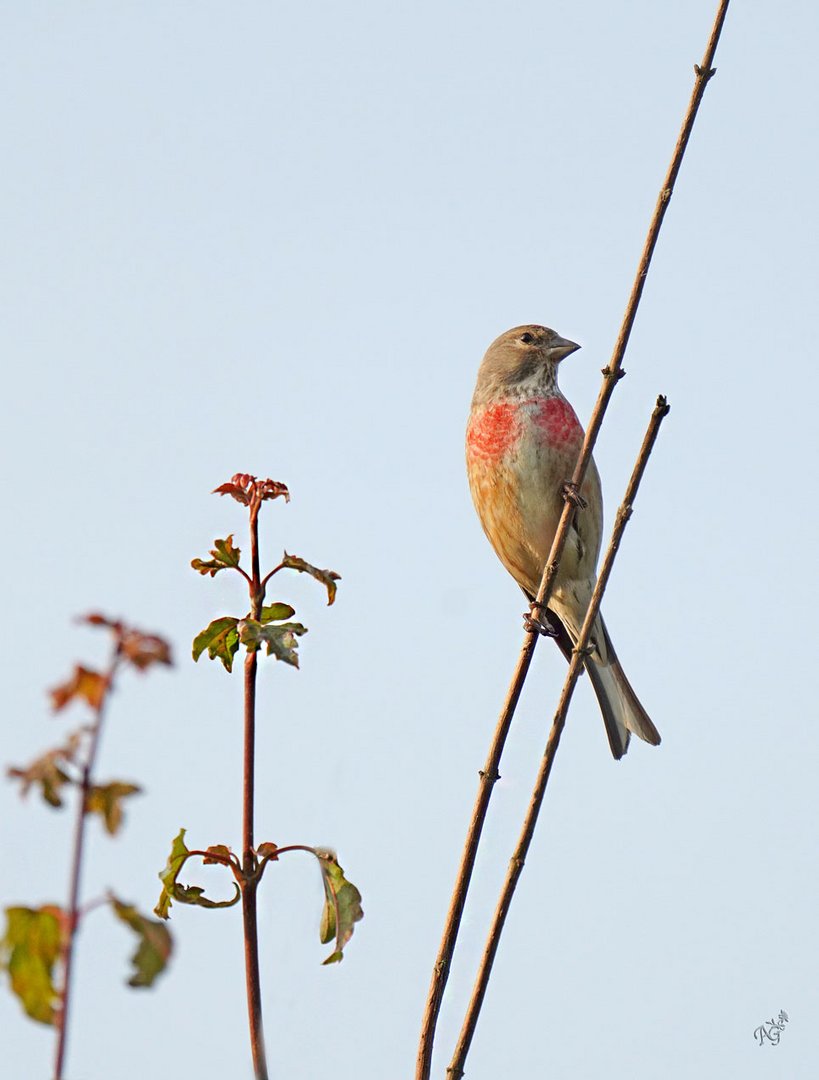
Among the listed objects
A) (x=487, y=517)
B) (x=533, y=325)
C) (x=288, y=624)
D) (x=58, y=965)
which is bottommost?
(x=58, y=965)

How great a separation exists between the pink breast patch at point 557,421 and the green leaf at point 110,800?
4.61m

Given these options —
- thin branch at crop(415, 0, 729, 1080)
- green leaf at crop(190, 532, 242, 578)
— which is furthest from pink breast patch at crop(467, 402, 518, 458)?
green leaf at crop(190, 532, 242, 578)

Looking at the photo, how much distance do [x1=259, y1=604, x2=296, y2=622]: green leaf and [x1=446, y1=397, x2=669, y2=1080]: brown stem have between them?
67 centimetres

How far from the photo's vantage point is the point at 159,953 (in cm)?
112

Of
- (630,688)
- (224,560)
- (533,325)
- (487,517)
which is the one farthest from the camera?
(533,325)

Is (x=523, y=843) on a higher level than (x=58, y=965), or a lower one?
higher

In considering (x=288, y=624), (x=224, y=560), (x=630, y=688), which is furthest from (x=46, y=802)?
(x=630, y=688)

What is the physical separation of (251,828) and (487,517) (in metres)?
4.30

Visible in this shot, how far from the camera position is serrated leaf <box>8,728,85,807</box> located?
3.50ft

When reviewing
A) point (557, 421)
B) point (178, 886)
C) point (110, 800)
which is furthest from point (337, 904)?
point (557, 421)

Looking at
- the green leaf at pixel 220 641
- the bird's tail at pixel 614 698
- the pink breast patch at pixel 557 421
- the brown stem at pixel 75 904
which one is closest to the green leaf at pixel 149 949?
the brown stem at pixel 75 904

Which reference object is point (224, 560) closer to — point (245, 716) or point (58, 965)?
point (245, 716)

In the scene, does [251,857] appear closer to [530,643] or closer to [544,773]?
[544,773]

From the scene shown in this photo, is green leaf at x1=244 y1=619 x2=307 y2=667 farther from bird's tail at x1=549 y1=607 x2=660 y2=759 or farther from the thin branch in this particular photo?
bird's tail at x1=549 y1=607 x2=660 y2=759
